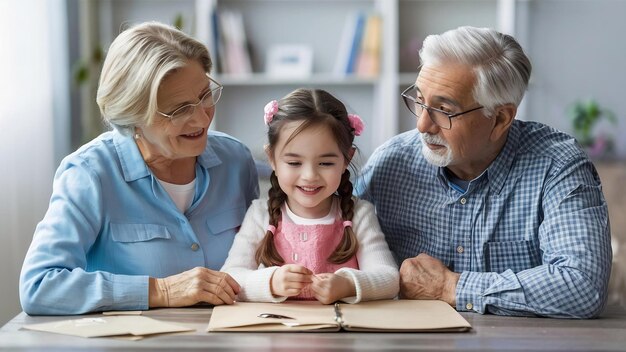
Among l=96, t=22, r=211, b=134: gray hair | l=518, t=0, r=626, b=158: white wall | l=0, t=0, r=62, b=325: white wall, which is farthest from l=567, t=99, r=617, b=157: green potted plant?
l=96, t=22, r=211, b=134: gray hair

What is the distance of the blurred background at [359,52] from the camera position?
16.3 feet

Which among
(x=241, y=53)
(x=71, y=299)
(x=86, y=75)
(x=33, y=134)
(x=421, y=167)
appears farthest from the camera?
(x=241, y=53)

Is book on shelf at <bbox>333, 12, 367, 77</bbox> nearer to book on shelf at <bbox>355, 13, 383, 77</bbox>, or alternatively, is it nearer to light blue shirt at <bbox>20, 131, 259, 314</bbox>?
book on shelf at <bbox>355, 13, 383, 77</bbox>

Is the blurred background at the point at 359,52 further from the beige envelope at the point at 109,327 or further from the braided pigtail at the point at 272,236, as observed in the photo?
the beige envelope at the point at 109,327

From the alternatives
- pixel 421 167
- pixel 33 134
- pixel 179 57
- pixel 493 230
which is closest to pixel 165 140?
pixel 179 57

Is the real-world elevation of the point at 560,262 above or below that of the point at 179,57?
below

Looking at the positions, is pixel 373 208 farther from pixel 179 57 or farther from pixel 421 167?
pixel 179 57

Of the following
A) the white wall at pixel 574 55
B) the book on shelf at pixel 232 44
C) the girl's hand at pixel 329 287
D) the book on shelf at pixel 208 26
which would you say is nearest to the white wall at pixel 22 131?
the book on shelf at pixel 208 26

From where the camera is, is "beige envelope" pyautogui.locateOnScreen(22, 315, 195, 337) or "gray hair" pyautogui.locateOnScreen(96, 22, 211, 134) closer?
"beige envelope" pyautogui.locateOnScreen(22, 315, 195, 337)

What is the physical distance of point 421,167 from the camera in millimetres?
2426

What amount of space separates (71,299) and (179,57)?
2.04ft

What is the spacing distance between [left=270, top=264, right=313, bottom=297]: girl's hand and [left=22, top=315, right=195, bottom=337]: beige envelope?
0.83 ft

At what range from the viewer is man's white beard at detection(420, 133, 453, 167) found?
89.4 inches

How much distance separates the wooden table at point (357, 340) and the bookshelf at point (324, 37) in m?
3.36
